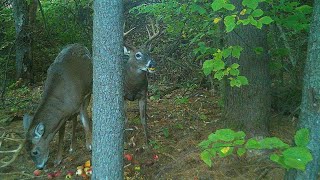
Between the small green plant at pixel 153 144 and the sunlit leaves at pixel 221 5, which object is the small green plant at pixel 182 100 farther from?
the sunlit leaves at pixel 221 5

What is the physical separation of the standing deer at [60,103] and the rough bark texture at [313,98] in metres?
3.93

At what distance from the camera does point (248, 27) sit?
5.38m

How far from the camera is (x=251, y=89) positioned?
18.2 ft

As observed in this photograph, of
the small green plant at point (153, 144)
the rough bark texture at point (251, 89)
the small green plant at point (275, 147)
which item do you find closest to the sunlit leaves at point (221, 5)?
the small green plant at point (275, 147)

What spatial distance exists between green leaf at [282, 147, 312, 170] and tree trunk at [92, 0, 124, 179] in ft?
6.23

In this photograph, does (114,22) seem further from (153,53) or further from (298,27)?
(153,53)

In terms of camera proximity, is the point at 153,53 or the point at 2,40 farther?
the point at 2,40

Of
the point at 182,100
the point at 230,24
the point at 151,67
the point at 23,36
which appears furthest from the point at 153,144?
the point at 23,36

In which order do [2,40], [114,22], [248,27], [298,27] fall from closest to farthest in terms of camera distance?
[114,22] → [298,27] → [248,27] → [2,40]

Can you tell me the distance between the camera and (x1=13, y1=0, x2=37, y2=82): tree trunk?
10578 mm

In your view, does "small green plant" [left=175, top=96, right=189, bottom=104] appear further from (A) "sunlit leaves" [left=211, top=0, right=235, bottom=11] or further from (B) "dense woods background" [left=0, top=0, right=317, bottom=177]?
(A) "sunlit leaves" [left=211, top=0, right=235, bottom=11]

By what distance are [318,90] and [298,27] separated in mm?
1251

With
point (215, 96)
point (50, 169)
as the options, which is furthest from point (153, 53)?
point (50, 169)

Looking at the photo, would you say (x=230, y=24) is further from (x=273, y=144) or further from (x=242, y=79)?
(x=273, y=144)
